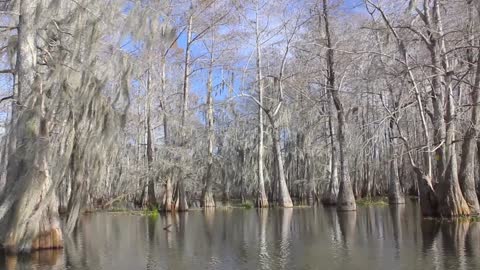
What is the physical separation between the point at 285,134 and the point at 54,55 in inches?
955

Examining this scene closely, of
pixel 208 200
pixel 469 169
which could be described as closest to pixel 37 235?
pixel 469 169

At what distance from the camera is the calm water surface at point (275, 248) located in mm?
8367

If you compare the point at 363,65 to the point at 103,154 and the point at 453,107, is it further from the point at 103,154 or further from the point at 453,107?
the point at 103,154

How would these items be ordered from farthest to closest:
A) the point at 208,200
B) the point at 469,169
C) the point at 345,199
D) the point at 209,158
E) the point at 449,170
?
the point at 209,158 → the point at 208,200 → the point at 345,199 → the point at 469,169 → the point at 449,170

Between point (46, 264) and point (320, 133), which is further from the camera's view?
point (320, 133)

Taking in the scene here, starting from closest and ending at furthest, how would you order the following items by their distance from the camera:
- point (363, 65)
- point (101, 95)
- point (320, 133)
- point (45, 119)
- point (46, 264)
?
point (46, 264) < point (45, 119) < point (101, 95) < point (363, 65) < point (320, 133)

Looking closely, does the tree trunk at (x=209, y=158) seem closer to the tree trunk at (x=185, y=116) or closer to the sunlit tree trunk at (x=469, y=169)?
the tree trunk at (x=185, y=116)

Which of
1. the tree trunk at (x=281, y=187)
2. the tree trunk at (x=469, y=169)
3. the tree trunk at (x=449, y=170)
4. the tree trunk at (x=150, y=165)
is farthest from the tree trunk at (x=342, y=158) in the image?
the tree trunk at (x=150, y=165)

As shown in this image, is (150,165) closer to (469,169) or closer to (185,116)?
(185,116)

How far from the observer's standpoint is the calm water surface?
8.37m

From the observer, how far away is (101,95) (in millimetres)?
11016

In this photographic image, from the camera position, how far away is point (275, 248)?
33.9ft

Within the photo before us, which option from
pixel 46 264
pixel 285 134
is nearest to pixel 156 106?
pixel 285 134

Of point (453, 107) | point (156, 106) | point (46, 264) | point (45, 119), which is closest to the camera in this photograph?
point (46, 264)
